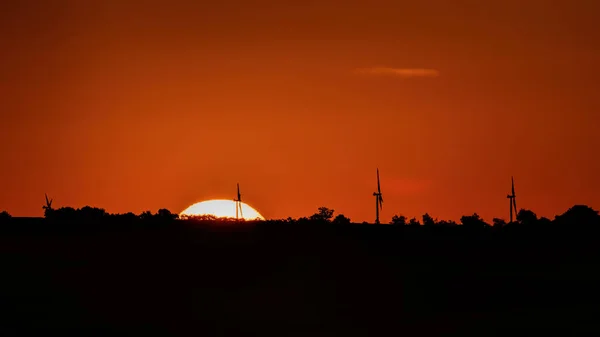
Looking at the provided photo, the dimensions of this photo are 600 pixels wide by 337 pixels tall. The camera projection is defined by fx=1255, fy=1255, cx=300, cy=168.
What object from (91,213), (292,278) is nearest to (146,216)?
(91,213)

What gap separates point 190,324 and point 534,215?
115m

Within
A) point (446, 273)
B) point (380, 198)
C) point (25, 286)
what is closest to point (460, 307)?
point (446, 273)

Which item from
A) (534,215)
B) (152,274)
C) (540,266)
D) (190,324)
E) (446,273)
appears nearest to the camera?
(190,324)

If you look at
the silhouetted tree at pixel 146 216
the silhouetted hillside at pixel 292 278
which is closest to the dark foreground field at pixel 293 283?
the silhouetted hillside at pixel 292 278

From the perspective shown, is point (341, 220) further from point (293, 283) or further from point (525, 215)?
point (293, 283)

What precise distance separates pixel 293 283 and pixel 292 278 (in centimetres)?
245

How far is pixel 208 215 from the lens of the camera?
570ft

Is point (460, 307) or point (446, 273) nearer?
point (460, 307)

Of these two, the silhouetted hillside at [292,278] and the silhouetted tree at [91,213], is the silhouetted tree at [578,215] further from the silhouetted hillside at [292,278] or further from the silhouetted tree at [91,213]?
the silhouetted tree at [91,213]

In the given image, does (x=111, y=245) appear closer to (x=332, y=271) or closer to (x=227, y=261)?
(x=227, y=261)

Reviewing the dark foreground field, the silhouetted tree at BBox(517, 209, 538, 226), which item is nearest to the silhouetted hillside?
the dark foreground field

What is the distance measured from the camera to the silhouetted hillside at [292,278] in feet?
254

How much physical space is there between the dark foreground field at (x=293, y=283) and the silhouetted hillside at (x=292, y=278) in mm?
158

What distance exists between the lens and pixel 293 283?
9788 cm
